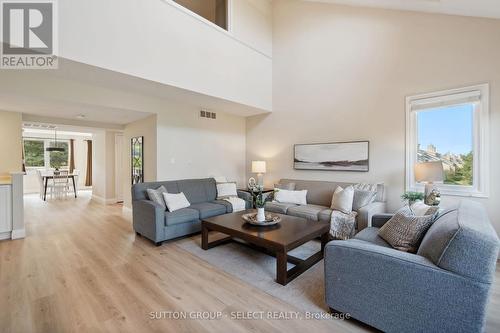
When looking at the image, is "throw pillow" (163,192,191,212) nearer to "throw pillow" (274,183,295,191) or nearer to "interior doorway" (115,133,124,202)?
"throw pillow" (274,183,295,191)

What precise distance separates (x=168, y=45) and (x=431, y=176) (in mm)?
3937

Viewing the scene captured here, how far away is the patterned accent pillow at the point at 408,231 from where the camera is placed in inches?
74.5

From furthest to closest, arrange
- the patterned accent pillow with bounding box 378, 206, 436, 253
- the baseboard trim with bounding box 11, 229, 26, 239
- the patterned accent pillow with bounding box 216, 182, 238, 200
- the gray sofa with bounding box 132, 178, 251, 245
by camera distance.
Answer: the patterned accent pillow with bounding box 216, 182, 238, 200
the baseboard trim with bounding box 11, 229, 26, 239
the gray sofa with bounding box 132, 178, 251, 245
the patterned accent pillow with bounding box 378, 206, 436, 253

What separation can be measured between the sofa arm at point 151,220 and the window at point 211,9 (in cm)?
342

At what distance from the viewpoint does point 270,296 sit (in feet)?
7.03

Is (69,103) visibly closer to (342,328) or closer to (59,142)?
(342,328)

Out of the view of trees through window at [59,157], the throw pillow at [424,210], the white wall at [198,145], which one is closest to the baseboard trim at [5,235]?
the white wall at [198,145]

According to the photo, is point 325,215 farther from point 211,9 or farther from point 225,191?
point 211,9

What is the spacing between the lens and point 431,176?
2932mm

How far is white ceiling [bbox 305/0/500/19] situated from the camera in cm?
265

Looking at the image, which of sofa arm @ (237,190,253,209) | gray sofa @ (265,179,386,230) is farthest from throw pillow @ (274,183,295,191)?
sofa arm @ (237,190,253,209)

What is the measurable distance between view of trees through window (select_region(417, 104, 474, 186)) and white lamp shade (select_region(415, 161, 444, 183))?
575 millimetres

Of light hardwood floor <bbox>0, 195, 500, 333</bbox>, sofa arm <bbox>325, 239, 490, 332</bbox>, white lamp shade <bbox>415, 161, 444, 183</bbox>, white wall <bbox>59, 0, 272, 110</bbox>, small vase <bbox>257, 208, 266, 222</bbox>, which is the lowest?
light hardwood floor <bbox>0, 195, 500, 333</bbox>

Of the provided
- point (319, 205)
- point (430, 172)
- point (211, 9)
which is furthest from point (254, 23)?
point (430, 172)
